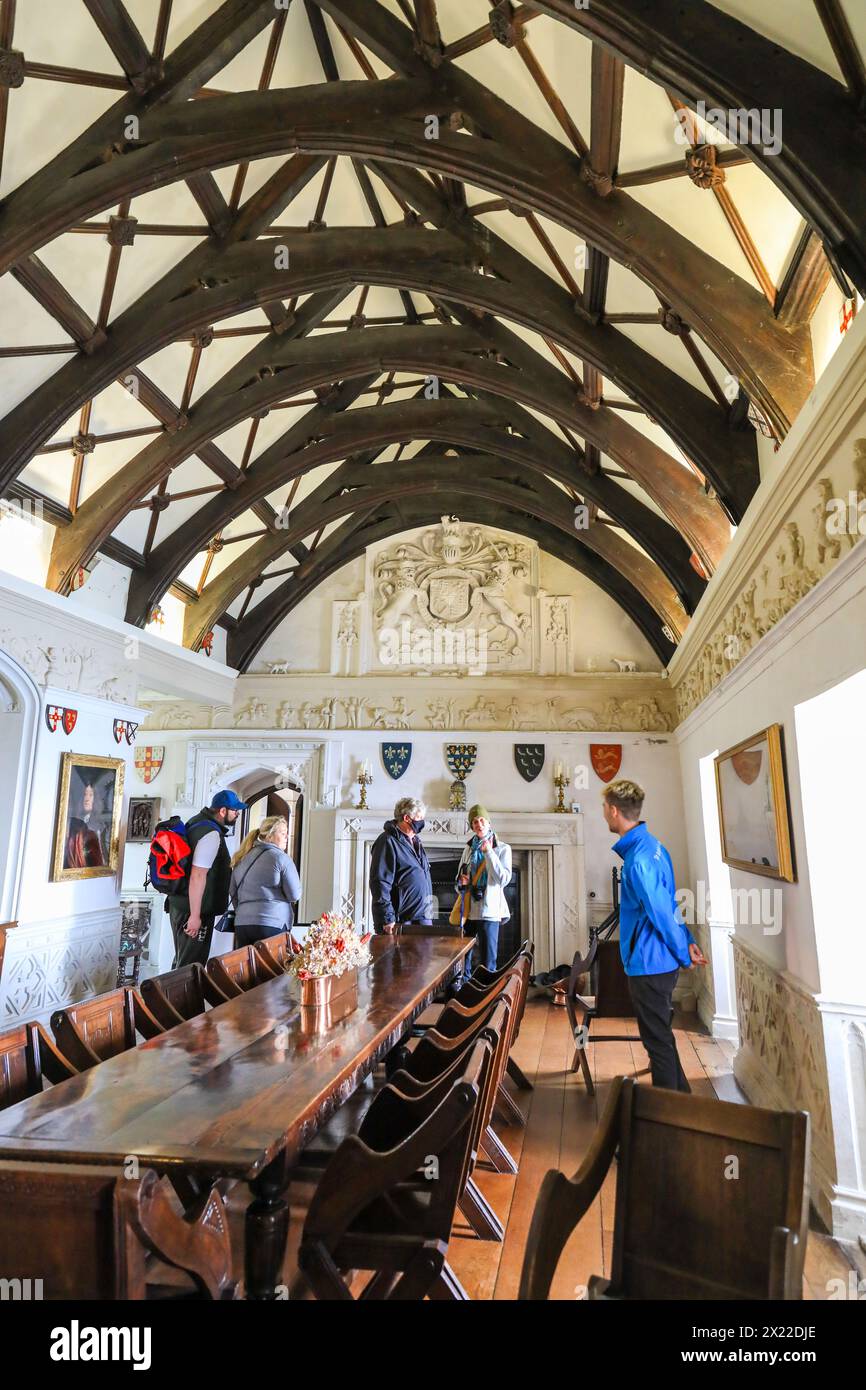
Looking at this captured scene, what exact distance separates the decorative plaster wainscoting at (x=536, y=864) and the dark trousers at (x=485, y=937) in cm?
293

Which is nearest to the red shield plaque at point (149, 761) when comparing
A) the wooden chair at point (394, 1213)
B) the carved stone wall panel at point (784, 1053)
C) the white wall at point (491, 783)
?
the white wall at point (491, 783)

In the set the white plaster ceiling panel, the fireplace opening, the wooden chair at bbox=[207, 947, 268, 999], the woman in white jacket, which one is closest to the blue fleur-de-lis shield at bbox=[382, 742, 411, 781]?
the fireplace opening

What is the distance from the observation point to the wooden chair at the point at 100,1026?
3035 mm

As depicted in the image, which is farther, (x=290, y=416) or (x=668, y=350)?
(x=290, y=416)

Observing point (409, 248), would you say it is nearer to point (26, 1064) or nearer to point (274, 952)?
point (274, 952)

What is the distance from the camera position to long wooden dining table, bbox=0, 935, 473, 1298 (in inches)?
77.4

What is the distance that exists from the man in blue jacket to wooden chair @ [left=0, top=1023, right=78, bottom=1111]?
262cm

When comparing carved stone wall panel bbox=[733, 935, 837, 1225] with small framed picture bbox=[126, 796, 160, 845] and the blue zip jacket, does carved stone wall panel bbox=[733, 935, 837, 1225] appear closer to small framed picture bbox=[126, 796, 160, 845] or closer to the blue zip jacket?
the blue zip jacket

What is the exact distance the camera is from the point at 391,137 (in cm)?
434

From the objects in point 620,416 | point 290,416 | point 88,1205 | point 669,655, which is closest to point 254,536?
point 290,416

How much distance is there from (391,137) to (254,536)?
18.3ft

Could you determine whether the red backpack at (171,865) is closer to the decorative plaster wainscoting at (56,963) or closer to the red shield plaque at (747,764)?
the decorative plaster wainscoting at (56,963)
